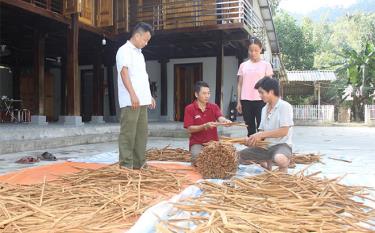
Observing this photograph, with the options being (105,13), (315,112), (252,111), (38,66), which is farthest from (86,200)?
(315,112)

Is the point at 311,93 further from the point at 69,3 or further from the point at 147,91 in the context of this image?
the point at 147,91

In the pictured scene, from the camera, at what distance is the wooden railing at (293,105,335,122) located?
19.4 m

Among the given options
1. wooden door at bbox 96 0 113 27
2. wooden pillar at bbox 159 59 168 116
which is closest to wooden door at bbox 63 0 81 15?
wooden door at bbox 96 0 113 27

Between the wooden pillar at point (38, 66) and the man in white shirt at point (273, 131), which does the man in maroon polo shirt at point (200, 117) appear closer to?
the man in white shirt at point (273, 131)

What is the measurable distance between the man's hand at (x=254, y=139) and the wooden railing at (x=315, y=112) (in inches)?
672

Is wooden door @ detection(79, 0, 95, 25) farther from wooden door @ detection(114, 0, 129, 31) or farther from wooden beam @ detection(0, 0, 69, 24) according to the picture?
wooden beam @ detection(0, 0, 69, 24)

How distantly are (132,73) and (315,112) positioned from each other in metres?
17.5

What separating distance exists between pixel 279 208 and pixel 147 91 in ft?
6.69

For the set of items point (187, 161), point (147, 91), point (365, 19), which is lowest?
point (187, 161)

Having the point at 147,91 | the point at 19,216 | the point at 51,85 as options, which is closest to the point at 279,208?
the point at 19,216

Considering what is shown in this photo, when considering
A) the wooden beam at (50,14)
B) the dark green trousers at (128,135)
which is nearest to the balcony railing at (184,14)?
the wooden beam at (50,14)

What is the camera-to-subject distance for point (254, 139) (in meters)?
3.24

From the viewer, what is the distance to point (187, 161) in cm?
445

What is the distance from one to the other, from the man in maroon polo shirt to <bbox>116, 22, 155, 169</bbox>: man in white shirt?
0.47m
